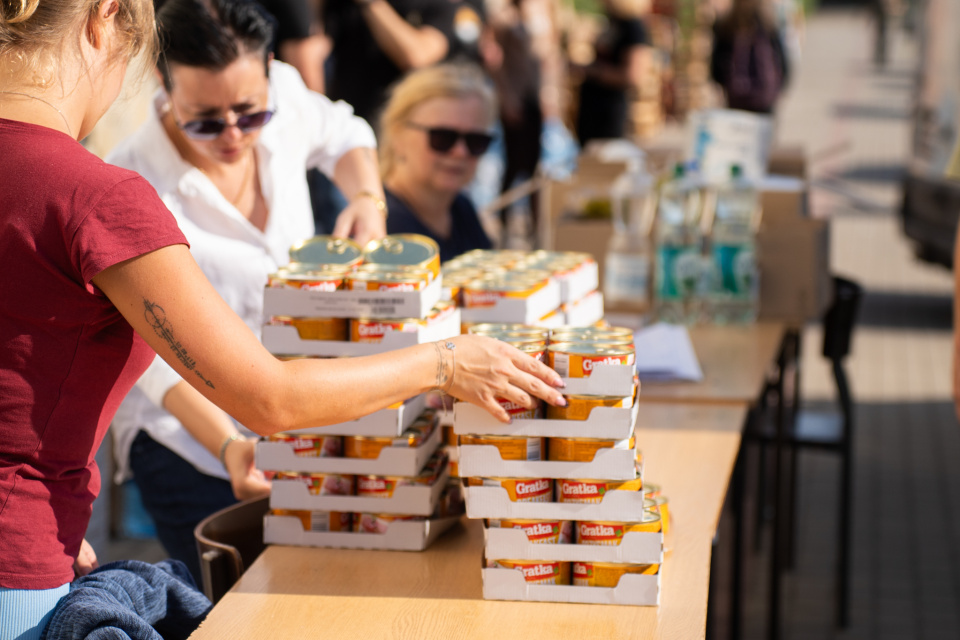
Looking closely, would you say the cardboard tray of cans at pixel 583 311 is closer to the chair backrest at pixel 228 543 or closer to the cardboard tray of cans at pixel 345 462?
the cardboard tray of cans at pixel 345 462

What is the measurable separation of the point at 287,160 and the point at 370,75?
3000 mm

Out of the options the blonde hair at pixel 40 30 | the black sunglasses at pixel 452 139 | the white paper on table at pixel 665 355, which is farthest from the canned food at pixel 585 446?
the black sunglasses at pixel 452 139

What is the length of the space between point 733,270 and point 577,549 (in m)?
2.32

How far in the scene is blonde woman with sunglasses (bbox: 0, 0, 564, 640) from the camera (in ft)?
4.88

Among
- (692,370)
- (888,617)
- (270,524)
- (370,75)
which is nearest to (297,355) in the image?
(270,524)

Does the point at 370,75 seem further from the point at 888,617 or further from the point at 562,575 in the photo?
the point at 562,575

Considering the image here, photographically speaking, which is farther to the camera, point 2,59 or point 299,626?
point 299,626

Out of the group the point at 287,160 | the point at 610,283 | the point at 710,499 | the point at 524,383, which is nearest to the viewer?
the point at 524,383

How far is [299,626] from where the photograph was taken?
1809mm

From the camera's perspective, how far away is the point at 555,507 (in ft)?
6.07

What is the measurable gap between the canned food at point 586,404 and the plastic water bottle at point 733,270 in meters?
2.25

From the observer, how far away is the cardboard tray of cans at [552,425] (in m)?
1.82

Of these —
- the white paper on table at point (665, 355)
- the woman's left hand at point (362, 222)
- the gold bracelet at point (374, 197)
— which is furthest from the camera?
the white paper on table at point (665, 355)

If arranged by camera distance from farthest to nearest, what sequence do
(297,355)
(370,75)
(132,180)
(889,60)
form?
(889,60)
(370,75)
(297,355)
(132,180)
